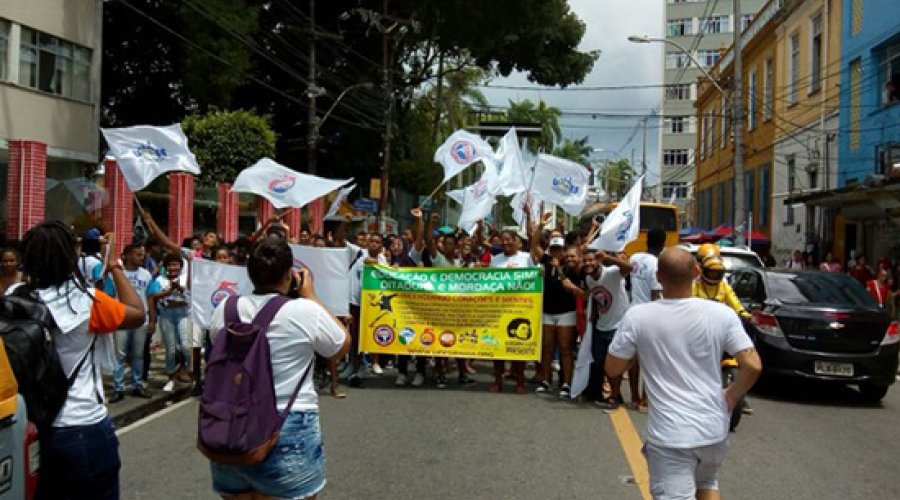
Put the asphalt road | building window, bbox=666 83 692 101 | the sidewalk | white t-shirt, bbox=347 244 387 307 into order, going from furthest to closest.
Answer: building window, bbox=666 83 692 101, white t-shirt, bbox=347 244 387 307, the sidewalk, the asphalt road

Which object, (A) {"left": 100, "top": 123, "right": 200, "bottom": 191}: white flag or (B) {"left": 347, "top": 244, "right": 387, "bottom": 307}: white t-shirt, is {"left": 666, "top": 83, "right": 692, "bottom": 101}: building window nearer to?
(B) {"left": 347, "top": 244, "right": 387, "bottom": 307}: white t-shirt

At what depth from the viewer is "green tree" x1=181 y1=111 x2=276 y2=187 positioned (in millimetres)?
21547

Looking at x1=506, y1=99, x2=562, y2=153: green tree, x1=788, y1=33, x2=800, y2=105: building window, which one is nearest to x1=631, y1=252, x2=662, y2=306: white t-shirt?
x1=788, y1=33, x2=800, y2=105: building window

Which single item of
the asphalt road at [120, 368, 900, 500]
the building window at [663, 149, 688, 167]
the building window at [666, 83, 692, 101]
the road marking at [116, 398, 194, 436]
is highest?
the building window at [666, 83, 692, 101]

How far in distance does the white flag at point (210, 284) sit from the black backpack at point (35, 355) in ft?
18.3

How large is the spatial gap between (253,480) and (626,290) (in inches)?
260

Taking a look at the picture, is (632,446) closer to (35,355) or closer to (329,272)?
(329,272)

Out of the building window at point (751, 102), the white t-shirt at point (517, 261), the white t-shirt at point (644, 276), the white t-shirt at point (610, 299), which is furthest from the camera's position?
the building window at point (751, 102)

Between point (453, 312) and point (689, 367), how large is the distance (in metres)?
6.08

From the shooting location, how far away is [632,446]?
6824 millimetres

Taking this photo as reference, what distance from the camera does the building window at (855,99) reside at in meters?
23.0

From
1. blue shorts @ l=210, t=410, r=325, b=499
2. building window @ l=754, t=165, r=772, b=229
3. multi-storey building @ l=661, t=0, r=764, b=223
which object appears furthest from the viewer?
multi-storey building @ l=661, t=0, r=764, b=223

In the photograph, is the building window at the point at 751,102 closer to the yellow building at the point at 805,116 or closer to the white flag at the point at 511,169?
the yellow building at the point at 805,116

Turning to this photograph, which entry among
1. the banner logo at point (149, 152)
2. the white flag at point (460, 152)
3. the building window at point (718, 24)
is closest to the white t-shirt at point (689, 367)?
the banner logo at point (149, 152)
